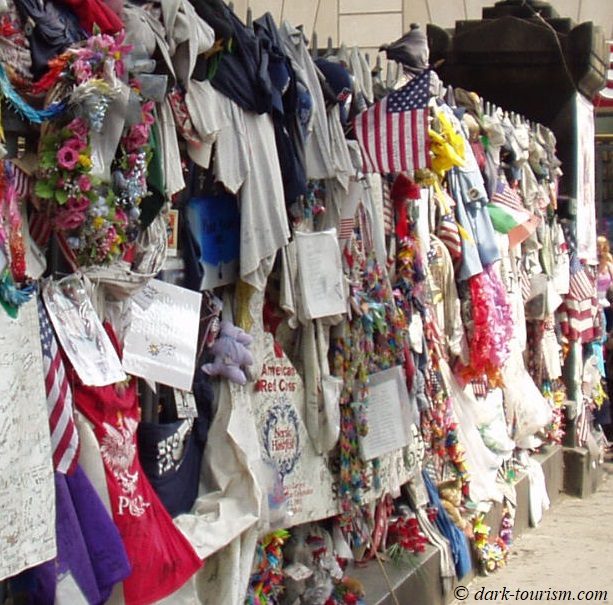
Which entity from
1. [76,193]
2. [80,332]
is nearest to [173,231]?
[80,332]

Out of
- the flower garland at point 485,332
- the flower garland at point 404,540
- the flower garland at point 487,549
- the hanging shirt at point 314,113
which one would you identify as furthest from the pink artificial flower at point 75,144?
the flower garland at point 487,549

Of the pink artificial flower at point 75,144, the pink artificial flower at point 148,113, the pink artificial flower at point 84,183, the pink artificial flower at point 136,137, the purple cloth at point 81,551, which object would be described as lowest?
the purple cloth at point 81,551

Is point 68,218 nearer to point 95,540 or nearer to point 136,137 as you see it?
point 136,137

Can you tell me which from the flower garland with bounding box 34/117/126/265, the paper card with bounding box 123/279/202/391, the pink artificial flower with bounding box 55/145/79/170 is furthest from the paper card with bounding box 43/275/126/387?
the pink artificial flower with bounding box 55/145/79/170

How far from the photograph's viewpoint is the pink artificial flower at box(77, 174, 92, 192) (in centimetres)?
384

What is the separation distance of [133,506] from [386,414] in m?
2.14

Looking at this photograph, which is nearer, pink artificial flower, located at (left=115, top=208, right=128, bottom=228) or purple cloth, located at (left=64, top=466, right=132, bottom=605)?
purple cloth, located at (left=64, top=466, right=132, bottom=605)

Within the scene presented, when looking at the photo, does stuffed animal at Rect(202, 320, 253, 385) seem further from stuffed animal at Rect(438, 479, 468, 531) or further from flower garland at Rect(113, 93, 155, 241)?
stuffed animal at Rect(438, 479, 468, 531)

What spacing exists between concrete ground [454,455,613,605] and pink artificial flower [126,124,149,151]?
415 cm

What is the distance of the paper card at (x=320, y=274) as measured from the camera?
18.1 feet

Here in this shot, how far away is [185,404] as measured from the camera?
4.86m

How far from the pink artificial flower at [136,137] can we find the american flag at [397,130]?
1956 mm

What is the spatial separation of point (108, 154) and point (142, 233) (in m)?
0.48

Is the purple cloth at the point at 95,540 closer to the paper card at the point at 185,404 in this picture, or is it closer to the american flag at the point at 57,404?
the american flag at the point at 57,404
